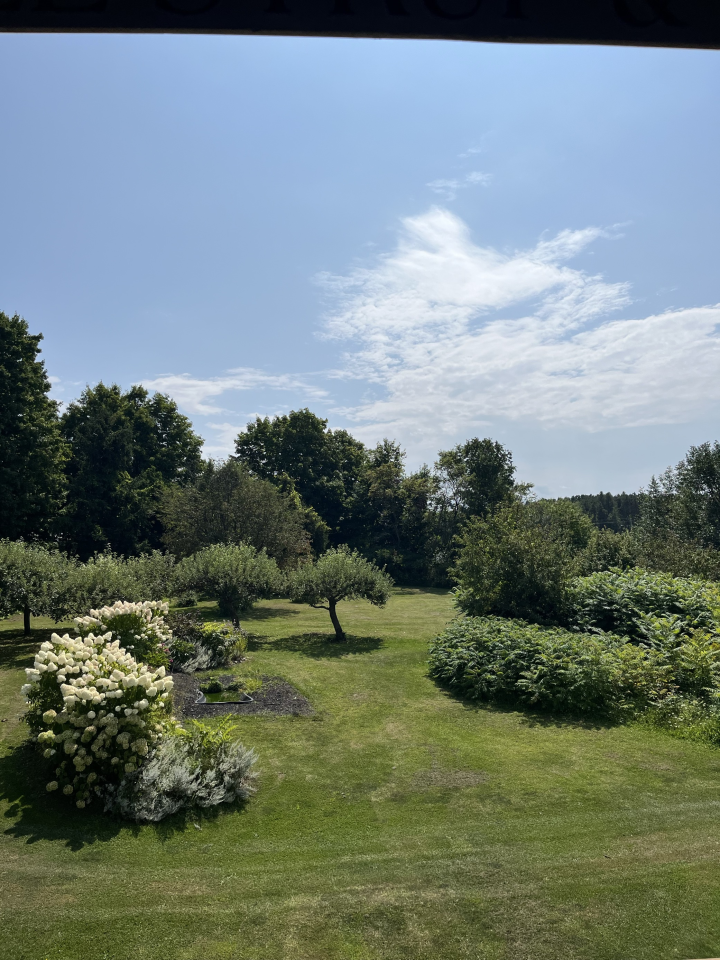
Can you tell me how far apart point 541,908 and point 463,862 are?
1072mm

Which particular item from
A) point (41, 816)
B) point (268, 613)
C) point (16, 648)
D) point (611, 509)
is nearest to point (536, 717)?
point (41, 816)

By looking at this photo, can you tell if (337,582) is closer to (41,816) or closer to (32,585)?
(32,585)

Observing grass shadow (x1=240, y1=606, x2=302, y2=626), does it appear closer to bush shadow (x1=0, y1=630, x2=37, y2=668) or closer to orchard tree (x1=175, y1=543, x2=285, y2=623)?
orchard tree (x1=175, y1=543, x2=285, y2=623)

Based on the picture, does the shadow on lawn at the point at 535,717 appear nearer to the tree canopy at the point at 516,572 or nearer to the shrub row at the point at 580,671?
the shrub row at the point at 580,671

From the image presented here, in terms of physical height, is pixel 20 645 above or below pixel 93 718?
below

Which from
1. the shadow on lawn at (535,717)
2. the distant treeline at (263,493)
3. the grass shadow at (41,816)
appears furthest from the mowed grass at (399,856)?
the distant treeline at (263,493)

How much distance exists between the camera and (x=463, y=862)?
20.7ft

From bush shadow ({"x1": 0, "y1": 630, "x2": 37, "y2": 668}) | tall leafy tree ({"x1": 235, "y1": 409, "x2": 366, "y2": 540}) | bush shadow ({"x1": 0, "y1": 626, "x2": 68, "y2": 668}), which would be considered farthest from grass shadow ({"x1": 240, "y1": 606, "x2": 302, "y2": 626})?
tall leafy tree ({"x1": 235, "y1": 409, "x2": 366, "y2": 540})

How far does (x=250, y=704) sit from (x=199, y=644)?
415cm

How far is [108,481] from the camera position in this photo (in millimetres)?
40312

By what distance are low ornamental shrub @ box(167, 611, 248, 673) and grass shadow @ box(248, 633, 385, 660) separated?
2.02 metres

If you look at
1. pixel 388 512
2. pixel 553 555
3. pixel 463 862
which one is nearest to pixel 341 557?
pixel 553 555

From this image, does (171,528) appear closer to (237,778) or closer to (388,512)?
(388,512)

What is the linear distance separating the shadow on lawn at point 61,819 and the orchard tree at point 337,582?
12326mm
